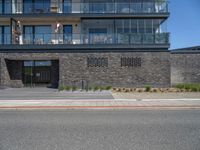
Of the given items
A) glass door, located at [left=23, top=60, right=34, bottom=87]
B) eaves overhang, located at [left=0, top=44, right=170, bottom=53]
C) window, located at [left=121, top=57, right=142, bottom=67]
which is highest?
eaves overhang, located at [left=0, top=44, right=170, bottom=53]

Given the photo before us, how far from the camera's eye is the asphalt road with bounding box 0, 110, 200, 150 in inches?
329

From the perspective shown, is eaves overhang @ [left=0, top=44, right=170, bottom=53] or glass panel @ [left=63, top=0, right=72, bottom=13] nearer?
eaves overhang @ [left=0, top=44, right=170, bottom=53]

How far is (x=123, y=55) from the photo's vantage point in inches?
1310

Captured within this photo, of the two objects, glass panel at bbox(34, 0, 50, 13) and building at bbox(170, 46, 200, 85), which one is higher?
glass panel at bbox(34, 0, 50, 13)

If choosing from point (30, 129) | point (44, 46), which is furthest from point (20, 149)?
point (44, 46)

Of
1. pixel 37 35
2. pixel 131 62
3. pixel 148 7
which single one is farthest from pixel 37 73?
pixel 148 7

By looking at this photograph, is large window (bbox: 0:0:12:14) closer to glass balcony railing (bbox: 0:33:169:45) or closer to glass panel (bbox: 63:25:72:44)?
glass balcony railing (bbox: 0:33:169:45)

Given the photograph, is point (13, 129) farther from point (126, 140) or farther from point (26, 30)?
point (26, 30)

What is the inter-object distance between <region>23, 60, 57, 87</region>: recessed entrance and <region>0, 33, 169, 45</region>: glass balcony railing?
→ 8.68ft

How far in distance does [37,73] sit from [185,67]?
15.6 m

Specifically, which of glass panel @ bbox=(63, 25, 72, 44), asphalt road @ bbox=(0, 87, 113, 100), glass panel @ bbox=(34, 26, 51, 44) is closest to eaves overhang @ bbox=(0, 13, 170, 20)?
glass panel @ bbox=(34, 26, 51, 44)

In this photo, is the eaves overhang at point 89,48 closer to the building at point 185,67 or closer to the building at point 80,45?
the building at point 80,45

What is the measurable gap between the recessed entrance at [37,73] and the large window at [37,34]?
2.60 meters

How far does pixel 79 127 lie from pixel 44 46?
908 inches
